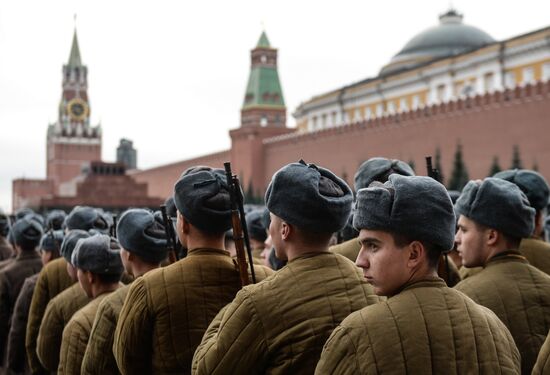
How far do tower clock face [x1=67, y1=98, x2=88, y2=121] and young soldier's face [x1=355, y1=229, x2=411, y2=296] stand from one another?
75.7 m

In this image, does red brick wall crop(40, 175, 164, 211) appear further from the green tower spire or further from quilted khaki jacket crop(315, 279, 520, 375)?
quilted khaki jacket crop(315, 279, 520, 375)

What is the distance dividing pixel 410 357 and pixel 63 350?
1754 mm

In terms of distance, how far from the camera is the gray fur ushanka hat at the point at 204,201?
2.42 metres

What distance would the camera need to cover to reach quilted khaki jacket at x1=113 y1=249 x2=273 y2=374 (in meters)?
2.35

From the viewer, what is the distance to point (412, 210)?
1655 millimetres

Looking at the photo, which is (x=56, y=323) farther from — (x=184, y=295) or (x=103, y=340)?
(x=184, y=295)

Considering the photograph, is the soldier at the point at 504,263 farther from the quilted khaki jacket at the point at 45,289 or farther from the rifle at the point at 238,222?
the quilted khaki jacket at the point at 45,289

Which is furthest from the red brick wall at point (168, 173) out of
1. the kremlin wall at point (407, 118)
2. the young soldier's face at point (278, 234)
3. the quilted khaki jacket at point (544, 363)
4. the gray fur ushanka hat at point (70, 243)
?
the quilted khaki jacket at point (544, 363)

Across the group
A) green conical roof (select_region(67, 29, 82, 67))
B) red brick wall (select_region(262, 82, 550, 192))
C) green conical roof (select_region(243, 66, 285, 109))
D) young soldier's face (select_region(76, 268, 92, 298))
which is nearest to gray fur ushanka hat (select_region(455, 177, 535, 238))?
young soldier's face (select_region(76, 268, 92, 298))

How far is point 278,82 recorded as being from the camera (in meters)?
48.5

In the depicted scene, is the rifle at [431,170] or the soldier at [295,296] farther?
the rifle at [431,170]

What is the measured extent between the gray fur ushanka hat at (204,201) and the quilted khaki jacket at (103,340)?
0.47m

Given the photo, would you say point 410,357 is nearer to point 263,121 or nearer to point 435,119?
point 435,119

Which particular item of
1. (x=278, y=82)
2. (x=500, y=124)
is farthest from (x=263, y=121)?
(x=500, y=124)
